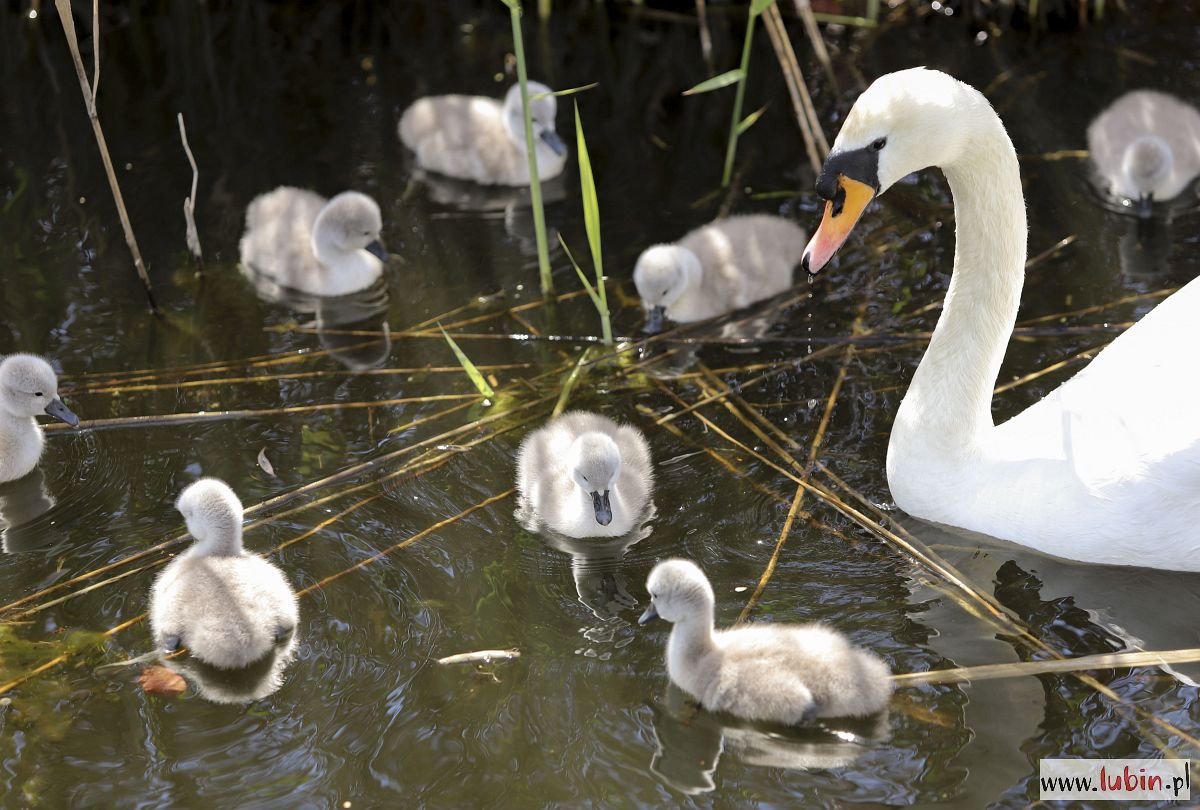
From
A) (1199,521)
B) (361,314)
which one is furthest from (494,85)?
(1199,521)

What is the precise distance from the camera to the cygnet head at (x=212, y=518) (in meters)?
4.43

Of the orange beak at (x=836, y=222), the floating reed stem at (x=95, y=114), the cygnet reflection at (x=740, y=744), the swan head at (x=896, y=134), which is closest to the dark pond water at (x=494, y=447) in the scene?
the cygnet reflection at (x=740, y=744)

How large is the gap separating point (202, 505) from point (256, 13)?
6578 mm

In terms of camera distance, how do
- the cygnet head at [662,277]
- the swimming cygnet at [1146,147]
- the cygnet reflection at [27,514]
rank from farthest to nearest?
the swimming cygnet at [1146,147] → the cygnet head at [662,277] → the cygnet reflection at [27,514]

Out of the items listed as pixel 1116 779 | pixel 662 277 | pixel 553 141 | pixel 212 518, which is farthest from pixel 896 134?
pixel 553 141

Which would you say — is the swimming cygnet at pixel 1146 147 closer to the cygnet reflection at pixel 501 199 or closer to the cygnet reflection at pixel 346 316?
the cygnet reflection at pixel 501 199

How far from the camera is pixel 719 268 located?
6316 mm

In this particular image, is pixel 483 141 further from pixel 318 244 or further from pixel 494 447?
pixel 494 447

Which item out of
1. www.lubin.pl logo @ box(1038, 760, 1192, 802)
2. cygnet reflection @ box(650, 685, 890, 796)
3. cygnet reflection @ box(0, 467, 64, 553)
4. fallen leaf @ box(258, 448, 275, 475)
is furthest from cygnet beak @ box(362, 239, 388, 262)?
www.lubin.pl logo @ box(1038, 760, 1192, 802)

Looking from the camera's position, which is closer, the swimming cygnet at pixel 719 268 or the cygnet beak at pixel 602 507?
the cygnet beak at pixel 602 507

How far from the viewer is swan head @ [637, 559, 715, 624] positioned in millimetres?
3939

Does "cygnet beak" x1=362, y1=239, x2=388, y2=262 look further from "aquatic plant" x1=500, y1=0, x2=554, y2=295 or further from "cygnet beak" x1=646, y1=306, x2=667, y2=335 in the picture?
"cygnet beak" x1=646, y1=306, x2=667, y2=335

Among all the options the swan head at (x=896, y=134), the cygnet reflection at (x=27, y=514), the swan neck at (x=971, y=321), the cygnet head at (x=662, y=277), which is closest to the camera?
the swan head at (x=896, y=134)

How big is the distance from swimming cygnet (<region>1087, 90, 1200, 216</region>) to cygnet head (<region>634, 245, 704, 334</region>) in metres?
2.27
